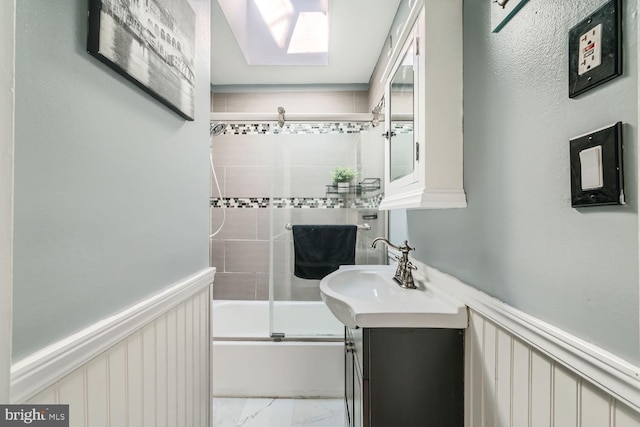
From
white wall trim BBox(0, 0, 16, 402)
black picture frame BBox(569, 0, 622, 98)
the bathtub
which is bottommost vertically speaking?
the bathtub

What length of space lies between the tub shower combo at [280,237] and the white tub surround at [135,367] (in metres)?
0.68

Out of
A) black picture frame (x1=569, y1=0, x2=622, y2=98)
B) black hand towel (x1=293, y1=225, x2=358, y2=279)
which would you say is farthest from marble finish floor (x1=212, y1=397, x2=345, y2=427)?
black picture frame (x1=569, y1=0, x2=622, y2=98)

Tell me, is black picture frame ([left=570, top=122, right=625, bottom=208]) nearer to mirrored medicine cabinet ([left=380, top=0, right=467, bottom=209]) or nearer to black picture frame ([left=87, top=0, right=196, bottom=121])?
mirrored medicine cabinet ([left=380, top=0, right=467, bottom=209])

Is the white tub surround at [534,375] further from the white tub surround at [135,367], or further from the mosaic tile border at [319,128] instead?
the mosaic tile border at [319,128]

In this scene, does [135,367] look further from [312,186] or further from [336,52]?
[336,52]

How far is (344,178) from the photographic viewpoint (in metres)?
2.12

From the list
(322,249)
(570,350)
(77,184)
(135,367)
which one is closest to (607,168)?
(570,350)

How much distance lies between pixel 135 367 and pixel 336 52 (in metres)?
2.14

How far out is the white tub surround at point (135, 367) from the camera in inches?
18.6

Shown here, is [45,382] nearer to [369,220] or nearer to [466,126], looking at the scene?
[466,126]

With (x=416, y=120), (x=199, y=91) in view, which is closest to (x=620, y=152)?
(x=416, y=120)

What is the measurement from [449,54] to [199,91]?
896 millimetres

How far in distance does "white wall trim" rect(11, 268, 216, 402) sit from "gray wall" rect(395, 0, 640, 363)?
3.00 ft

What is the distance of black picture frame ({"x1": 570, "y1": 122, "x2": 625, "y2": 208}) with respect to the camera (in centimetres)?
42
